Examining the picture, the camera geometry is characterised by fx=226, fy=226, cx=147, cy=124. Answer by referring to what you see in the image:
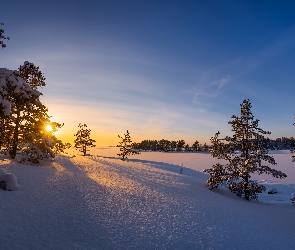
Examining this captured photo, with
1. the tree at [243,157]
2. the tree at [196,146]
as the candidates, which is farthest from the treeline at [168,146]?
the tree at [243,157]

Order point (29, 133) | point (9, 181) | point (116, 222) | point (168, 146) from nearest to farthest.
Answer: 1. point (116, 222)
2. point (9, 181)
3. point (29, 133)
4. point (168, 146)

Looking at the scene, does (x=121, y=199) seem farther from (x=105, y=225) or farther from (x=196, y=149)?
(x=196, y=149)

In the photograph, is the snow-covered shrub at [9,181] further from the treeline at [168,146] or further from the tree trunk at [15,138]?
the treeline at [168,146]

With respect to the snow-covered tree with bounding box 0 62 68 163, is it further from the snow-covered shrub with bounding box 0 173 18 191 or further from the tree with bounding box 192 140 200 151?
the tree with bounding box 192 140 200 151

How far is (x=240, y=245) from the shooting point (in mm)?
6801

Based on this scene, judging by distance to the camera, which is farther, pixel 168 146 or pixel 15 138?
pixel 168 146

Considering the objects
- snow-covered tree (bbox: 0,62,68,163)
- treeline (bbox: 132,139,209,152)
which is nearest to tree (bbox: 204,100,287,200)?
snow-covered tree (bbox: 0,62,68,163)

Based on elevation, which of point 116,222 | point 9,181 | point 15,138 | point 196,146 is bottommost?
point 116,222

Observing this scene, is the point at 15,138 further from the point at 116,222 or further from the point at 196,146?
the point at 196,146

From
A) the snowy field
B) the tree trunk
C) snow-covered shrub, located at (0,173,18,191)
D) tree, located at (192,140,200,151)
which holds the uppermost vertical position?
tree, located at (192,140,200,151)

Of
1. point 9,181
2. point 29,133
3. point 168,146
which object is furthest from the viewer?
point 168,146

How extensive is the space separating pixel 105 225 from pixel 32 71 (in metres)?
15.2

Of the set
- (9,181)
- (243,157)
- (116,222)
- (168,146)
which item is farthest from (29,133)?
(168,146)

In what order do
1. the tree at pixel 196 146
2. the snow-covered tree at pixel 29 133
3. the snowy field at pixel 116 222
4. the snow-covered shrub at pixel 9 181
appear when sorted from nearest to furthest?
the snowy field at pixel 116 222 < the snow-covered shrub at pixel 9 181 < the snow-covered tree at pixel 29 133 < the tree at pixel 196 146
